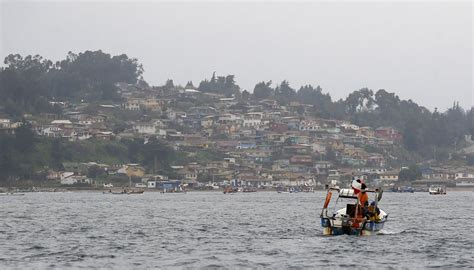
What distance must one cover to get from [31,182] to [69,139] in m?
21.4

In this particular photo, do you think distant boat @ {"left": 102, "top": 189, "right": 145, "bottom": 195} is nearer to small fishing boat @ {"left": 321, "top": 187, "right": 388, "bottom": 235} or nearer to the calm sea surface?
the calm sea surface

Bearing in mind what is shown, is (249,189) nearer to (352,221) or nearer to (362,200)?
(362,200)

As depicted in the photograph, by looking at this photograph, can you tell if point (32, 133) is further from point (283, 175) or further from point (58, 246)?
point (58, 246)

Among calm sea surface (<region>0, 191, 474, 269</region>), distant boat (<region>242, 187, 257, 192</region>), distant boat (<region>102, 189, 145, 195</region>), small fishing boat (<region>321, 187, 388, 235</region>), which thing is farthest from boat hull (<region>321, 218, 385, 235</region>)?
distant boat (<region>242, 187, 257, 192</region>)

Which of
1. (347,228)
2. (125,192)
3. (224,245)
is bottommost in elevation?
(224,245)

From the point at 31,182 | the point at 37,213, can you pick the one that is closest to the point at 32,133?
the point at 31,182

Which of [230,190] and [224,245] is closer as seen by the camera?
[224,245]

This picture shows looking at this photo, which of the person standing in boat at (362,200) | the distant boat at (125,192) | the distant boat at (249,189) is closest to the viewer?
the person standing in boat at (362,200)

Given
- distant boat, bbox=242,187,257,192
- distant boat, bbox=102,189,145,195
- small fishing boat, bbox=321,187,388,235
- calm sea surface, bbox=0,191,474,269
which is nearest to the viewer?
calm sea surface, bbox=0,191,474,269

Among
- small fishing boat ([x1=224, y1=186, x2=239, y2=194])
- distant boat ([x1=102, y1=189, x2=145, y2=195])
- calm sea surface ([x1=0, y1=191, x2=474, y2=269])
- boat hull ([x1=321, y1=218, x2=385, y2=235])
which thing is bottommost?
calm sea surface ([x1=0, y1=191, x2=474, y2=269])

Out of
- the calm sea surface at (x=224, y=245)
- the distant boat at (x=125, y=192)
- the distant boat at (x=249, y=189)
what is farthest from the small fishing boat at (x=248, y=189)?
the calm sea surface at (x=224, y=245)

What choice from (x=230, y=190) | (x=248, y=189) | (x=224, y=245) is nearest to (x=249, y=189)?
(x=248, y=189)

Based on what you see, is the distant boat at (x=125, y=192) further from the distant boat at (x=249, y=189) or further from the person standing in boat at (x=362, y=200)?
the person standing in boat at (x=362, y=200)

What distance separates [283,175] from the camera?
645 feet
